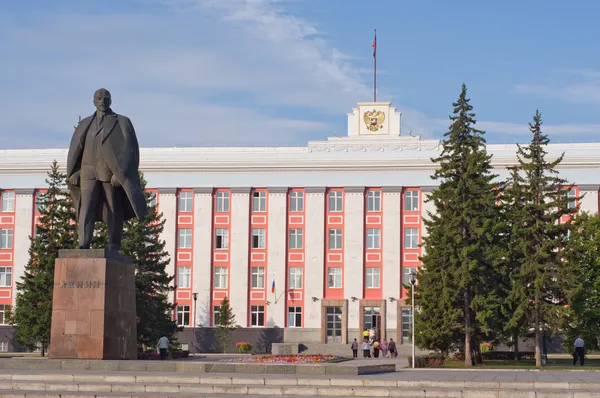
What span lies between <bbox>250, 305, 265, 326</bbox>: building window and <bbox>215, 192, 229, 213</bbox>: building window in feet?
22.2

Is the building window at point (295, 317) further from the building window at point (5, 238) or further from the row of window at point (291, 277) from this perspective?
the building window at point (5, 238)

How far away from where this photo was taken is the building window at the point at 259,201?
66.4 metres

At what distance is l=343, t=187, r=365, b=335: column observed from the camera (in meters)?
64.5

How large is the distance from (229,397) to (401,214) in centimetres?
4849

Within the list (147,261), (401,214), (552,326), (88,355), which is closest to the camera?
(88,355)

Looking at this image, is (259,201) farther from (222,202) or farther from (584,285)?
(584,285)

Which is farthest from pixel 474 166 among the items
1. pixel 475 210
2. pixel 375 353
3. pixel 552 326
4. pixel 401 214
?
pixel 401 214

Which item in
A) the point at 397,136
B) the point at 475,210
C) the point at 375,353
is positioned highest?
the point at 397,136

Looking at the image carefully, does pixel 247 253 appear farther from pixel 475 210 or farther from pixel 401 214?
pixel 475 210

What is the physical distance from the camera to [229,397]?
17344 millimetres

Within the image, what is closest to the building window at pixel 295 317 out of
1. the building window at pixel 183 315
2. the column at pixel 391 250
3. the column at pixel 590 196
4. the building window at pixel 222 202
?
the column at pixel 391 250

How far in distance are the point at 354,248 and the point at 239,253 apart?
7614mm

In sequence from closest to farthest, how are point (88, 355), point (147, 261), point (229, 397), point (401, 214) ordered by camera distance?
1. point (229, 397)
2. point (88, 355)
3. point (147, 261)
4. point (401, 214)

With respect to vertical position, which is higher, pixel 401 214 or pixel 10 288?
Result: pixel 401 214
